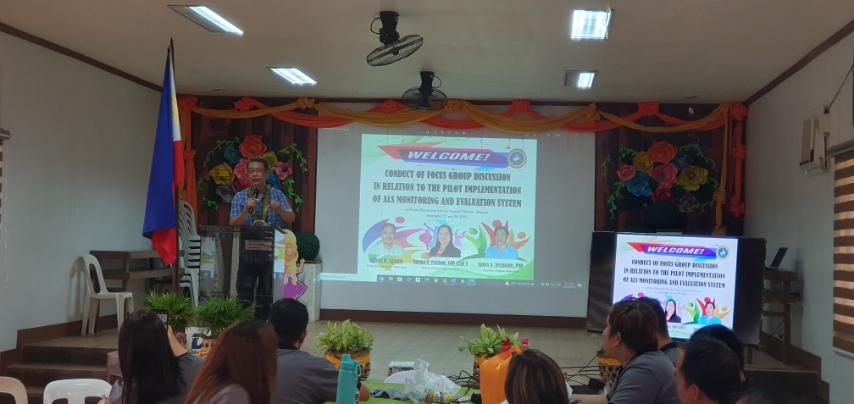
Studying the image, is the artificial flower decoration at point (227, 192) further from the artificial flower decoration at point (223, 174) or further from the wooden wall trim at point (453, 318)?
the wooden wall trim at point (453, 318)

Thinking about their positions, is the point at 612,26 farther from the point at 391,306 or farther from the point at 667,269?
the point at 391,306

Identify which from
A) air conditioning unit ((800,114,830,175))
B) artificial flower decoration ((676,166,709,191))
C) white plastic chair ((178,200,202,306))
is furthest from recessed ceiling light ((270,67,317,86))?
air conditioning unit ((800,114,830,175))

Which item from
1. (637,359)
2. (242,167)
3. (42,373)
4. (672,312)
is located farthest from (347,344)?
(242,167)

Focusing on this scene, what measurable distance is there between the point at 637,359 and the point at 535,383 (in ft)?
3.43

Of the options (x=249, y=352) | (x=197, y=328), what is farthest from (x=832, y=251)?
(x=249, y=352)

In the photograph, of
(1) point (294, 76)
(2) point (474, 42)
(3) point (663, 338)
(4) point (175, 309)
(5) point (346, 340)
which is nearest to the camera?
(3) point (663, 338)

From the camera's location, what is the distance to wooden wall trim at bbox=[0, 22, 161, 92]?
681cm

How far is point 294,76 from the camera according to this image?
8586mm

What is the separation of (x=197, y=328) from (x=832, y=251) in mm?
5076

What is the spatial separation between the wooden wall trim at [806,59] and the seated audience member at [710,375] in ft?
15.0

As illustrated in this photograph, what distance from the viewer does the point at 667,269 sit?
5164 millimetres

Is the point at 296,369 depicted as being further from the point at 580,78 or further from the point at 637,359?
the point at 580,78

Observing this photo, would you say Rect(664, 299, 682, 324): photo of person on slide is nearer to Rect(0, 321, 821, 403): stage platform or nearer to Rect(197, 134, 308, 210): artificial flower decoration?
Rect(0, 321, 821, 403): stage platform

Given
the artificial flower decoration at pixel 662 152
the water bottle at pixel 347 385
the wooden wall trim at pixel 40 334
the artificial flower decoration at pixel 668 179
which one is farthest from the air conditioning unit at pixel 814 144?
the wooden wall trim at pixel 40 334
